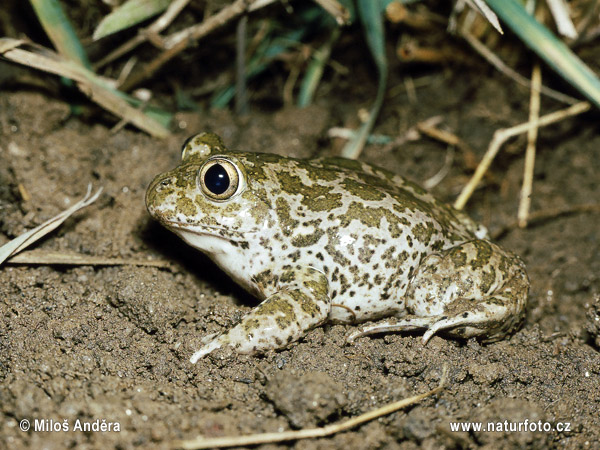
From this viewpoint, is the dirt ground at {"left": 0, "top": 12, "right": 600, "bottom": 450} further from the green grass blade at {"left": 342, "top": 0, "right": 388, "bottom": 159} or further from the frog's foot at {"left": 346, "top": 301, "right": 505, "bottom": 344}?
the green grass blade at {"left": 342, "top": 0, "right": 388, "bottom": 159}

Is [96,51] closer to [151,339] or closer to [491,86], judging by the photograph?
[151,339]

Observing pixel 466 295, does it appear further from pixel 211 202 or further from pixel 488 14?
pixel 488 14

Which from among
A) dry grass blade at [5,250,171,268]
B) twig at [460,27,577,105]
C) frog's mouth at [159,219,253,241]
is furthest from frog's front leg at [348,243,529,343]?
twig at [460,27,577,105]

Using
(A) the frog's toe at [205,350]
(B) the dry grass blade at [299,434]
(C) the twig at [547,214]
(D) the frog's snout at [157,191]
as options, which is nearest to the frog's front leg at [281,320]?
(A) the frog's toe at [205,350]

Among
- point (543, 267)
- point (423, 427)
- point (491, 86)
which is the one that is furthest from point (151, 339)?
point (491, 86)

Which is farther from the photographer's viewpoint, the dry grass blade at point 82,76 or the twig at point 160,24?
the twig at point 160,24

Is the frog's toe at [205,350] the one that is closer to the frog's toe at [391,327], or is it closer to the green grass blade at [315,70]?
the frog's toe at [391,327]
